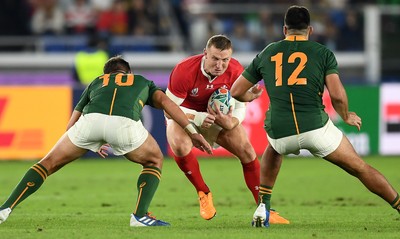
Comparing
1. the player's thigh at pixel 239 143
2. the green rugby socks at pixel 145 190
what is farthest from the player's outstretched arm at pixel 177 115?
the player's thigh at pixel 239 143

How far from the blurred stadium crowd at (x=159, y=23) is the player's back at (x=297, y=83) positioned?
12.9 meters

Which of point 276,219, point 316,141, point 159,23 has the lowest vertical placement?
point 276,219

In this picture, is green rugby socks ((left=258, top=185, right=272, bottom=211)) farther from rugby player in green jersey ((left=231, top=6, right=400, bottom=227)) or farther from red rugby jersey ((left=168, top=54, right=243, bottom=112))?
red rugby jersey ((left=168, top=54, right=243, bottom=112))

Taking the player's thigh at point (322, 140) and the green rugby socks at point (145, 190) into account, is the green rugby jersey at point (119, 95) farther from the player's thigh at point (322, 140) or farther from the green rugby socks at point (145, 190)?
the player's thigh at point (322, 140)

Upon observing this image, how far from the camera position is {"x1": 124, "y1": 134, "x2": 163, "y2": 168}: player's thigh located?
9.46 m

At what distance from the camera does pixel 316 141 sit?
9.11 meters

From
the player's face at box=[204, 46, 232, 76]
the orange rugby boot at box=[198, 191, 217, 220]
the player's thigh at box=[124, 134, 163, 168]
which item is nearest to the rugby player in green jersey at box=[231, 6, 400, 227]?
the player's face at box=[204, 46, 232, 76]

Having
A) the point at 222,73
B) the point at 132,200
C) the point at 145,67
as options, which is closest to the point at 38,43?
the point at 145,67

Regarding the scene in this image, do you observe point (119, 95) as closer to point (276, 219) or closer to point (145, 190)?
point (145, 190)

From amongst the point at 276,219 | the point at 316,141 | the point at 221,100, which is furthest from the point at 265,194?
the point at 221,100

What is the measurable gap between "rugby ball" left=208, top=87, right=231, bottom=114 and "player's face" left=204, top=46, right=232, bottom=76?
29 cm

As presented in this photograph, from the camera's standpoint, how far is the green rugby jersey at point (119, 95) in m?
9.47

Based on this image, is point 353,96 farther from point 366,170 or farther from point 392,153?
point 366,170

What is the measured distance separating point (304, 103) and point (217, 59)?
139 centimetres
